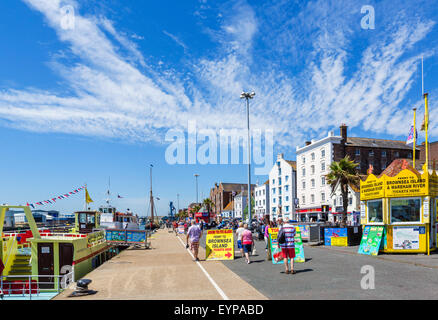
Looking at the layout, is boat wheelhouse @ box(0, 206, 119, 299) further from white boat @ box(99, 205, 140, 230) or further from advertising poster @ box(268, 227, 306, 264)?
white boat @ box(99, 205, 140, 230)

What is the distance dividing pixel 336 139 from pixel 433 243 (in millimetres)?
38854

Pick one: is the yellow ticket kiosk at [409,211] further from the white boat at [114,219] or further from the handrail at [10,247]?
the white boat at [114,219]

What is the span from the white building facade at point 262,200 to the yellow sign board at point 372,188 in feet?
189

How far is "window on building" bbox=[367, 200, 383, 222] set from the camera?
54.7 feet

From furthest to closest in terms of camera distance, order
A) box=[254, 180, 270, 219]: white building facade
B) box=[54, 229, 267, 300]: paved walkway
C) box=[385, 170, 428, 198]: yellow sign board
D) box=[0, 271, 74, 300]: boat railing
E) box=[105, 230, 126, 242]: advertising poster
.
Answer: box=[254, 180, 270, 219]: white building facade
box=[105, 230, 126, 242]: advertising poster
box=[385, 170, 428, 198]: yellow sign board
box=[0, 271, 74, 300]: boat railing
box=[54, 229, 267, 300]: paved walkway

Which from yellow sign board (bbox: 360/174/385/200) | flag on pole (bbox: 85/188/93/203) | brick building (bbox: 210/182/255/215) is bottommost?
brick building (bbox: 210/182/255/215)

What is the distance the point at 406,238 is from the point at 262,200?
63.3 metres

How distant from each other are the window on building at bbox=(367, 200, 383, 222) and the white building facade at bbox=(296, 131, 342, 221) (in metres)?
34.0

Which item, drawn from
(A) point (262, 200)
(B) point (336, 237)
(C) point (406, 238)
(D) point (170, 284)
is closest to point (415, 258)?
(C) point (406, 238)

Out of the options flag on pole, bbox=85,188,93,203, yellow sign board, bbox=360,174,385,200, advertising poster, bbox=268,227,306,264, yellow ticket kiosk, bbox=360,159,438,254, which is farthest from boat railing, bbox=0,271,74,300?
flag on pole, bbox=85,188,93,203

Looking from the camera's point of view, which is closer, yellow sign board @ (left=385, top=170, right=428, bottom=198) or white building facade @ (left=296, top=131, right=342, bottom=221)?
yellow sign board @ (left=385, top=170, right=428, bottom=198)

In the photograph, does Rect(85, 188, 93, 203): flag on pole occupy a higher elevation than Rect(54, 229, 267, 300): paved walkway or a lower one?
higher

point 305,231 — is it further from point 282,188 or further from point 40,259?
point 282,188
